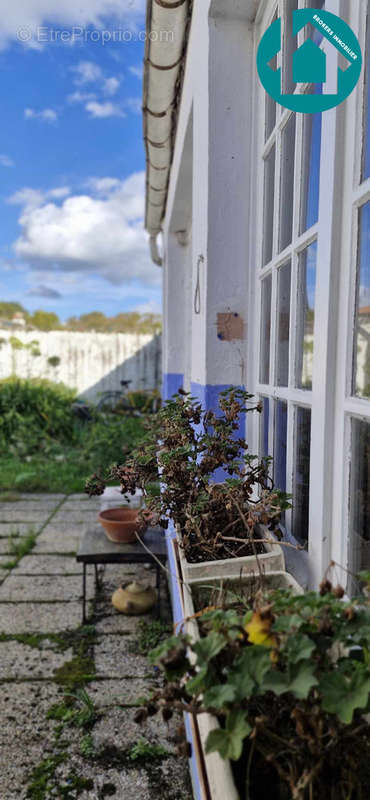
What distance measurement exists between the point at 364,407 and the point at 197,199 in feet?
4.40

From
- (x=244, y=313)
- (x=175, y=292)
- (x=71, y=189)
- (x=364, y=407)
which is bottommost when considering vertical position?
(x=364, y=407)

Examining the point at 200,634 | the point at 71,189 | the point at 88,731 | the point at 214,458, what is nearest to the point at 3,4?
the point at 214,458

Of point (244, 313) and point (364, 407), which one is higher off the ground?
point (244, 313)

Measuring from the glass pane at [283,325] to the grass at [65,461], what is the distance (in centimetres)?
395

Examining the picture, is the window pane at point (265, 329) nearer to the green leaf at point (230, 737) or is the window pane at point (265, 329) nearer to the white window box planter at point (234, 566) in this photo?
the white window box planter at point (234, 566)

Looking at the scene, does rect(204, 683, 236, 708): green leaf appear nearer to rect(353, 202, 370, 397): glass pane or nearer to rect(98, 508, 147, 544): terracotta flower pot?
rect(353, 202, 370, 397): glass pane

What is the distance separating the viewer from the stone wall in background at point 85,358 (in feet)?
30.8

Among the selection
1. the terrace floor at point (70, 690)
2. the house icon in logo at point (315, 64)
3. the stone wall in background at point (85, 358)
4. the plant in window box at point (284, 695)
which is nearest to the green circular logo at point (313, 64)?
the house icon in logo at point (315, 64)

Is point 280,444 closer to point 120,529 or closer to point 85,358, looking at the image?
point 120,529

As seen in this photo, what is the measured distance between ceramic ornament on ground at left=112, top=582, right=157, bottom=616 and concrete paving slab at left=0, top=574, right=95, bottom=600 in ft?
0.97

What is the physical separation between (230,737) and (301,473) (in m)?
0.70

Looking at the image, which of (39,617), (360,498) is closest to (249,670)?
(360,498)

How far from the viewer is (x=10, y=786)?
5.24 feet

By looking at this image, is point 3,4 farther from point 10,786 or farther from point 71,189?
point 71,189
